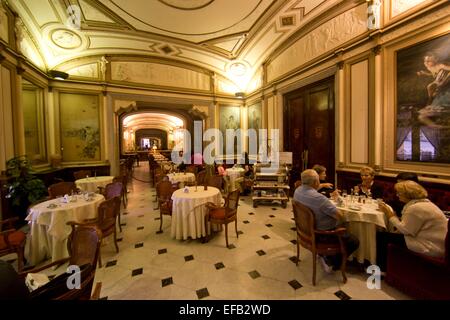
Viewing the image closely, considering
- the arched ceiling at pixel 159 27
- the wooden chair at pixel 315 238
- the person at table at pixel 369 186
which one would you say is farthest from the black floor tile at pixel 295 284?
the arched ceiling at pixel 159 27

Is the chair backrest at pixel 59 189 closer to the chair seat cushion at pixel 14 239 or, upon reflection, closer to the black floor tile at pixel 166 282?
the chair seat cushion at pixel 14 239

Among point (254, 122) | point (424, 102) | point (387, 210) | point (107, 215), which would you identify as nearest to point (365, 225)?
point (387, 210)

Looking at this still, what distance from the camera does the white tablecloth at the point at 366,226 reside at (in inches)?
97.4

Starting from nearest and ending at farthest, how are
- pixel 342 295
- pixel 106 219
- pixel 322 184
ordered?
pixel 342 295
pixel 106 219
pixel 322 184

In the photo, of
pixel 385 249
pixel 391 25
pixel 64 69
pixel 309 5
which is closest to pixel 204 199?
pixel 385 249

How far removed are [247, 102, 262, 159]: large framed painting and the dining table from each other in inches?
234

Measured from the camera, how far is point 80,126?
703 centimetres

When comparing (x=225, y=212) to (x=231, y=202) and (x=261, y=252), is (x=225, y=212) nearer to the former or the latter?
(x=231, y=202)

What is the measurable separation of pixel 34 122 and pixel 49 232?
488 centimetres

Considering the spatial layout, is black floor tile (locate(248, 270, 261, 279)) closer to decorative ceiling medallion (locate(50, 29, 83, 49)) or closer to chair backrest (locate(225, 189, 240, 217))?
chair backrest (locate(225, 189, 240, 217))

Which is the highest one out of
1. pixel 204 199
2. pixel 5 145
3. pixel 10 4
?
pixel 10 4

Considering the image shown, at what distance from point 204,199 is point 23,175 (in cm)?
379

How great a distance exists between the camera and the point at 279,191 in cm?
570

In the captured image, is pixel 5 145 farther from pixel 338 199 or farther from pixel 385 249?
pixel 385 249
